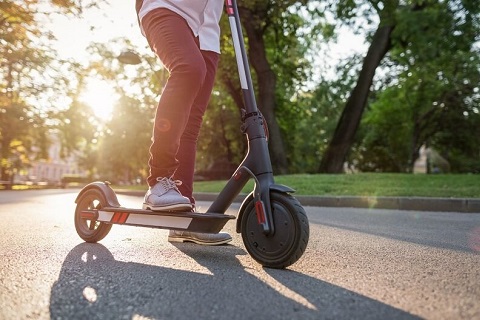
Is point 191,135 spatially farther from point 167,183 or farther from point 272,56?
point 272,56

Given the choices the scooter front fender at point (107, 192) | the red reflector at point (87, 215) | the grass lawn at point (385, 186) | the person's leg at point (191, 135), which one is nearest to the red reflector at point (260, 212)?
the person's leg at point (191, 135)

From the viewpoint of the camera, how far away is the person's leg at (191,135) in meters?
3.31

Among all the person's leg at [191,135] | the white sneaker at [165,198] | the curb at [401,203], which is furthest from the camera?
the curb at [401,203]

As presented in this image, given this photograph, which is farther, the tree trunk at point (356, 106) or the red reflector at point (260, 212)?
the tree trunk at point (356, 106)

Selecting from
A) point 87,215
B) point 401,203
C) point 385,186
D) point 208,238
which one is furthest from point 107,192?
point 385,186

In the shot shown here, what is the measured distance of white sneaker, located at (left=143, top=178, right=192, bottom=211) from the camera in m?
2.79

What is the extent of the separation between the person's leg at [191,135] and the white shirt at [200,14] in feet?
0.34

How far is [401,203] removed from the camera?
820 cm

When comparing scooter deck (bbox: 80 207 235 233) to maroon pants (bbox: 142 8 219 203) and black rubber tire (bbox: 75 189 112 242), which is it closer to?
black rubber tire (bbox: 75 189 112 242)

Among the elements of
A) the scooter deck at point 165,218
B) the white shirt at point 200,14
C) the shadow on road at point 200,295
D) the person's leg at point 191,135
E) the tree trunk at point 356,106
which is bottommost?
the shadow on road at point 200,295

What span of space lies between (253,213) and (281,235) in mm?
214

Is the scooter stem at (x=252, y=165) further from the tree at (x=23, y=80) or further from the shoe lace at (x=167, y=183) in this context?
the tree at (x=23, y=80)

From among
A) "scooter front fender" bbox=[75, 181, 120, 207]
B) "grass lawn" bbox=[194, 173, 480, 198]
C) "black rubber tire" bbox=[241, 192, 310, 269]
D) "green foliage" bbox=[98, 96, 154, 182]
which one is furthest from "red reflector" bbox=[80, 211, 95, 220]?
"green foliage" bbox=[98, 96, 154, 182]

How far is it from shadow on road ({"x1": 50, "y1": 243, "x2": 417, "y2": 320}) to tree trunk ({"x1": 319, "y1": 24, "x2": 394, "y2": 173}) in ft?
45.7
